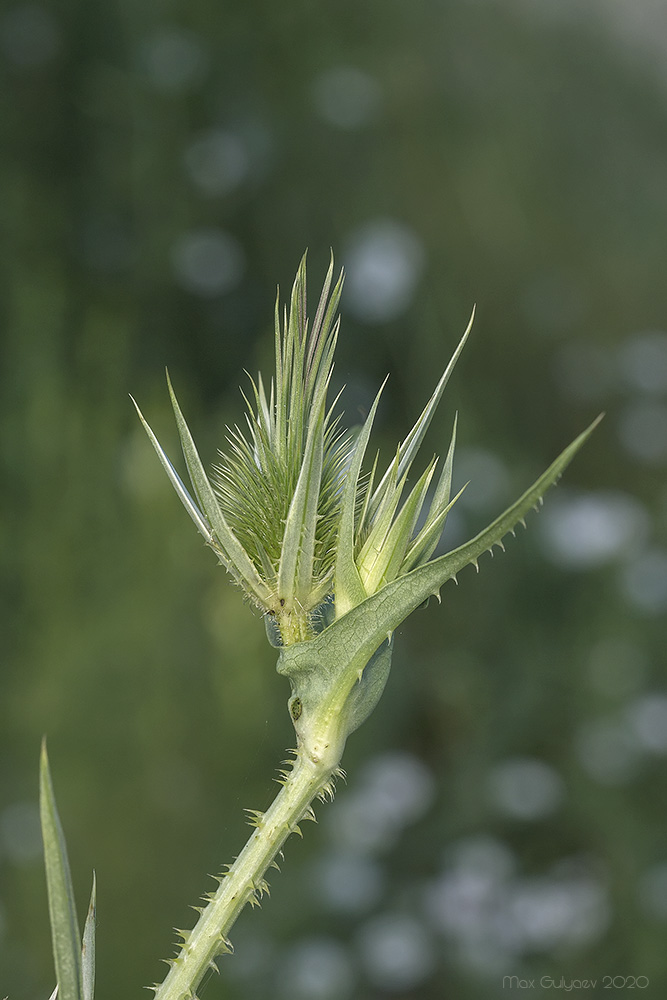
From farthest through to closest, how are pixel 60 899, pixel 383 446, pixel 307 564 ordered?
pixel 383 446, pixel 307 564, pixel 60 899

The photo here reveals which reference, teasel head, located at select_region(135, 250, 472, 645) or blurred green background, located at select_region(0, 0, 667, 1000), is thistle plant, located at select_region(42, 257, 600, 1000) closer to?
teasel head, located at select_region(135, 250, 472, 645)

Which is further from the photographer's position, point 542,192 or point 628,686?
point 542,192

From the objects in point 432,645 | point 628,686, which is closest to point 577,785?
point 628,686

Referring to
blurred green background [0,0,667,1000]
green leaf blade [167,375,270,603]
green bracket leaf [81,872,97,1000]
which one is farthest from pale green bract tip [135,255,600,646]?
blurred green background [0,0,667,1000]

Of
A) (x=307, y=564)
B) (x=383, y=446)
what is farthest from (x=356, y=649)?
(x=383, y=446)

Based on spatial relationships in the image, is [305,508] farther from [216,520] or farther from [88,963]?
[88,963]

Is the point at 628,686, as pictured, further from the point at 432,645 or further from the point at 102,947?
the point at 102,947

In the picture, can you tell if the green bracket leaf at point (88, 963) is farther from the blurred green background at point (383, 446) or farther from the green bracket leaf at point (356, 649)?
the blurred green background at point (383, 446)
